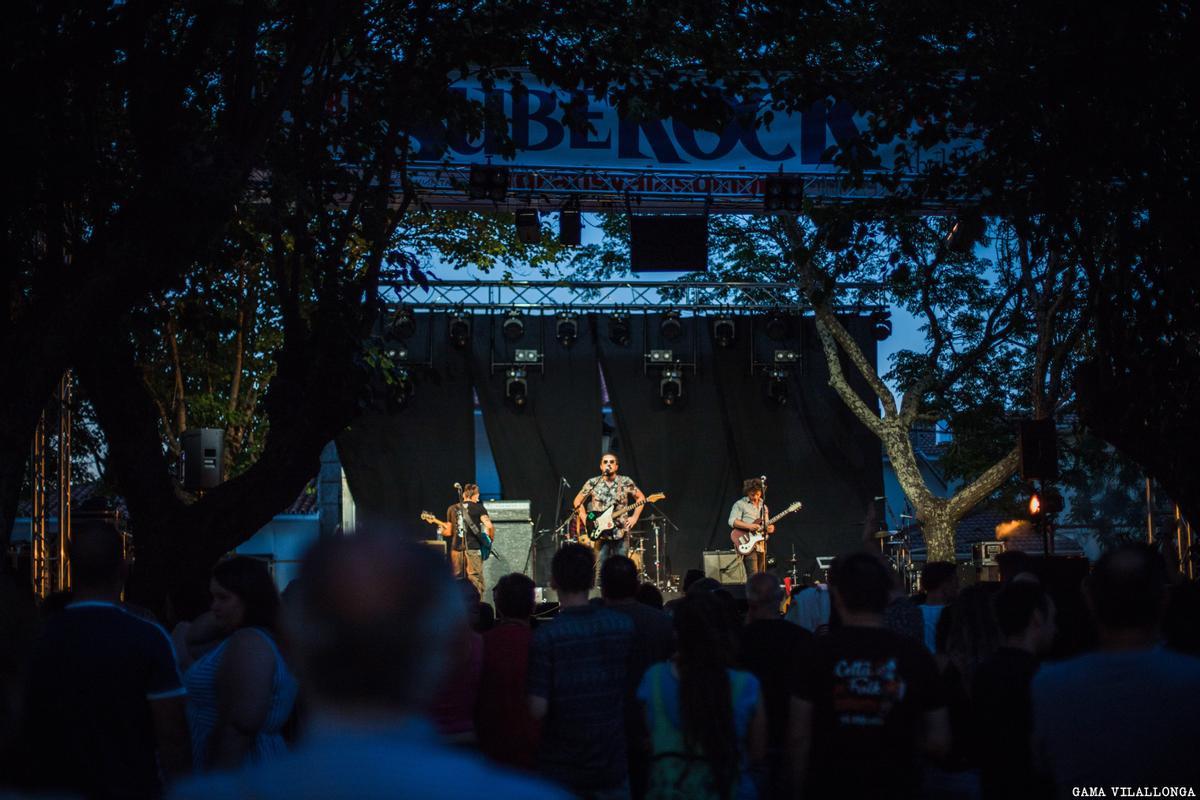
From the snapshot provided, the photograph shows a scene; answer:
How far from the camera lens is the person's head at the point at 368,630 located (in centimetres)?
138

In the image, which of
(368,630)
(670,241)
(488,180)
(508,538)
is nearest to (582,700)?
(368,630)

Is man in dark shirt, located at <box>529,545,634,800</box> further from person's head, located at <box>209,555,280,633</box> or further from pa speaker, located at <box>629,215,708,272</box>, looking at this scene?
pa speaker, located at <box>629,215,708,272</box>

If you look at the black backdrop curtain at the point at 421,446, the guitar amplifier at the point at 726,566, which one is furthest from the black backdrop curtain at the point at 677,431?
the black backdrop curtain at the point at 421,446

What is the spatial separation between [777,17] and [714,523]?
523 inches

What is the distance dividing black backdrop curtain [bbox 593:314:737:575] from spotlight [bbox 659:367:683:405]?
0.91ft

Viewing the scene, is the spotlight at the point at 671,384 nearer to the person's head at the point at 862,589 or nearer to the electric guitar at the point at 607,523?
the electric guitar at the point at 607,523

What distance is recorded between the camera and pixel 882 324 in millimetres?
19406

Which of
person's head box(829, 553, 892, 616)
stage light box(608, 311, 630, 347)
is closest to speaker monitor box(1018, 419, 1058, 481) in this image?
stage light box(608, 311, 630, 347)

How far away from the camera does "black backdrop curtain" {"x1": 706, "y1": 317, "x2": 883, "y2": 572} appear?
2017cm

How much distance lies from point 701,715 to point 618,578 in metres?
1.24

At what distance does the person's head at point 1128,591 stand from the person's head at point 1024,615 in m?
0.92

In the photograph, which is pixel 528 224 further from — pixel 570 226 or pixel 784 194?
pixel 784 194

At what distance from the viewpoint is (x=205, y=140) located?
621 centimetres

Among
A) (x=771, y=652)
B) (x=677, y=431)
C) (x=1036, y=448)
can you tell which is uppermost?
(x=677, y=431)
